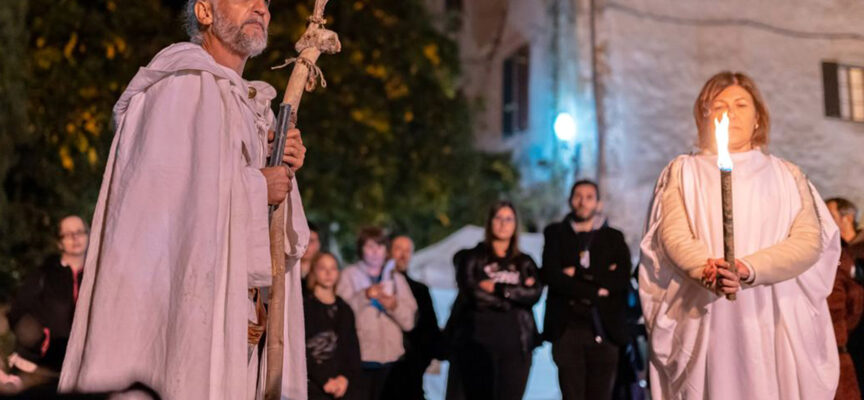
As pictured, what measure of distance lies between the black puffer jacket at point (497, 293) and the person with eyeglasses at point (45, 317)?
2552 millimetres

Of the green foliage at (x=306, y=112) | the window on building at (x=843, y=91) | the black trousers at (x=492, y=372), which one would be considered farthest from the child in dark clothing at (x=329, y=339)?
the green foliage at (x=306, y=112)

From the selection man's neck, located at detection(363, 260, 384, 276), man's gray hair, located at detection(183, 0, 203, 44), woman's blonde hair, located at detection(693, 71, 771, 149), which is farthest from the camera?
man's neck, located at detection(363, 260, 384, 276)

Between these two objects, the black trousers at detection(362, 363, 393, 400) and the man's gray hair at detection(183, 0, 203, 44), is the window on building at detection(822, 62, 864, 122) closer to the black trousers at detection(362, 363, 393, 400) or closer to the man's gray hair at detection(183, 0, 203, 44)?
the black trousers at detection(362, 363, 393, 400)

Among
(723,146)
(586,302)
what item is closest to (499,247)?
(586,302)

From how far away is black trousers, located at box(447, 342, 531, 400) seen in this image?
6.57m

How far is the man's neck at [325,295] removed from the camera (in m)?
6.52

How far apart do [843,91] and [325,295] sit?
5.67 m

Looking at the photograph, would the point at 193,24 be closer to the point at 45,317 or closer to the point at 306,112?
the point at 45,317

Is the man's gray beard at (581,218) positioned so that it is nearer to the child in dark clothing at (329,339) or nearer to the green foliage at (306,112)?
the child in dark clothing at (329,339)

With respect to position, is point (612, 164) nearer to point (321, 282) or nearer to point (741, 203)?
point (321, 282)

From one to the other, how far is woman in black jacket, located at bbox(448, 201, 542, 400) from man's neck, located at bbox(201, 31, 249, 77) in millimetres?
3467

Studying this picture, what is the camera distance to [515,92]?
15.2 m

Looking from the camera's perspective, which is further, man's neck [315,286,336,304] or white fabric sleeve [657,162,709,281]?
man's neck [315,286,336,304]

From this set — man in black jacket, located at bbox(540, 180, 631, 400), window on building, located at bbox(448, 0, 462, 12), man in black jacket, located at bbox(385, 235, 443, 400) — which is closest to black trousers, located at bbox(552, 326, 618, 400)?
man in black jacket, located at bbox(540, 180, 631, 400)
